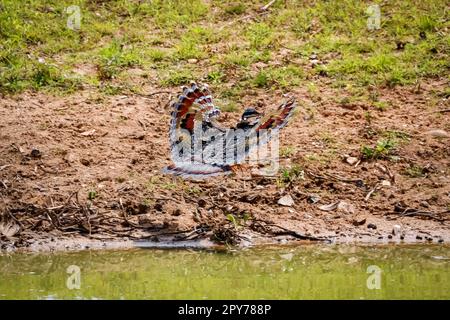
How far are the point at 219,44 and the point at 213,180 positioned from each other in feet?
7.69

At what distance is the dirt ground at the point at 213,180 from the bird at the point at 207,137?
147 mm

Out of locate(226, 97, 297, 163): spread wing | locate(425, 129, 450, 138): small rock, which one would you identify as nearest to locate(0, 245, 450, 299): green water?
locate(226, 97, 297, 163): spread wing

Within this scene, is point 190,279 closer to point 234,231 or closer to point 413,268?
point 234,231

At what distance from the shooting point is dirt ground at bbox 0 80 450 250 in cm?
760

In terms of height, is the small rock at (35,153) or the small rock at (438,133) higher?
the small rock at (438,133)

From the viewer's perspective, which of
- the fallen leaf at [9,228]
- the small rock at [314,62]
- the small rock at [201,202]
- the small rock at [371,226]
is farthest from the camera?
the small rock at [314,62]

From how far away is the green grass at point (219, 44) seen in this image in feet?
30.8

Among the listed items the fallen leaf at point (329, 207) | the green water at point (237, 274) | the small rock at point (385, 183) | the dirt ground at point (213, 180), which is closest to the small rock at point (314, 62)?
the dirt ground at point (213, 180)

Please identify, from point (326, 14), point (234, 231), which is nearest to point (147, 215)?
point (234, 231)

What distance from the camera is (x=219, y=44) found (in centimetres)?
1001

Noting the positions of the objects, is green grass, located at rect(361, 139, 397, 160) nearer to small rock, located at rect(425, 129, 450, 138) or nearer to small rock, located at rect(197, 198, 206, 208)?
small rock, located at rect(425, 129, 450, 138)

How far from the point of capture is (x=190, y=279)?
21.9 ft

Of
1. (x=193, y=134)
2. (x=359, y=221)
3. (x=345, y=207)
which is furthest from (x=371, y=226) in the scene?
(x=193, y=134)

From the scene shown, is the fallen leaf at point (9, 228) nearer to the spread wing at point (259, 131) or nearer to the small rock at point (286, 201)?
the spread wing at point (259, 131)
